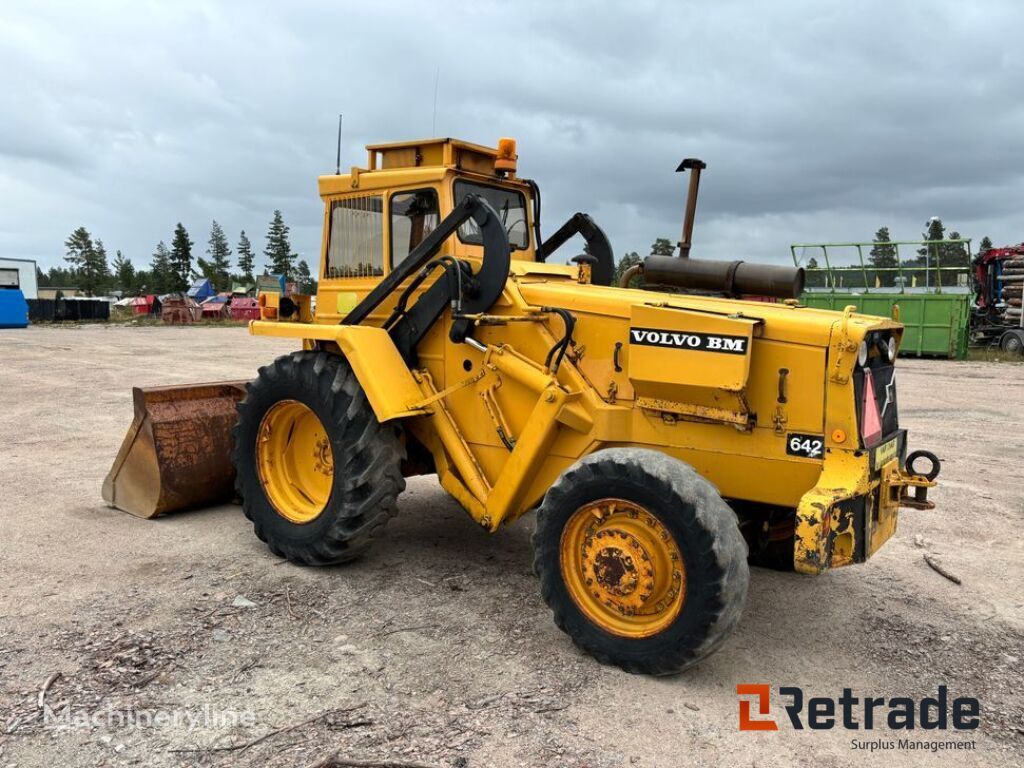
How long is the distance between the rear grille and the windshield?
94.0 inches

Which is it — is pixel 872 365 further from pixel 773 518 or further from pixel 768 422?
pixel 773 518

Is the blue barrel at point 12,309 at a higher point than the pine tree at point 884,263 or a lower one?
lower

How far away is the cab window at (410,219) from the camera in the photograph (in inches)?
202

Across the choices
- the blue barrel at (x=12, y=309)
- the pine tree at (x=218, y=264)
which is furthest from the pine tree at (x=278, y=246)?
the blue barrel at (x=12, y=309)

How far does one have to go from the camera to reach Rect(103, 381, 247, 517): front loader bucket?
5930 millimetres

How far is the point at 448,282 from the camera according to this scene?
4793 millimetres

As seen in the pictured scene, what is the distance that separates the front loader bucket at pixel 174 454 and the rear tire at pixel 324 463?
2.72 feet

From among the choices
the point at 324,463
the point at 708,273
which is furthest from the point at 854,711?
the point at 324,463

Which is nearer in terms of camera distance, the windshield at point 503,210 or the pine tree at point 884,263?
the windshield at point 503,210

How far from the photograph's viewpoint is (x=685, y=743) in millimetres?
3217

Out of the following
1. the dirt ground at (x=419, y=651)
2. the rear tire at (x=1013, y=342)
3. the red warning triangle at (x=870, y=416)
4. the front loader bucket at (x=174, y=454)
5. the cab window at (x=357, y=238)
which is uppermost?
the cab window at (x=357, y=238)

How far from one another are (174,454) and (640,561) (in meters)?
3.88

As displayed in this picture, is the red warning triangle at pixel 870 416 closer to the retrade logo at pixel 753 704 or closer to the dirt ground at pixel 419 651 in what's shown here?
the dirt ground at pixel 419 651

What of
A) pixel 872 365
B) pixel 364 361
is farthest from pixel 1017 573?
pixel 364 361
